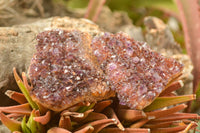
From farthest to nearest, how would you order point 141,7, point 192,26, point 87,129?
point 141,7
point 192,26
point 87,129

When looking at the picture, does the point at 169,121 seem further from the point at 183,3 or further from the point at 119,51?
the point at 183,3

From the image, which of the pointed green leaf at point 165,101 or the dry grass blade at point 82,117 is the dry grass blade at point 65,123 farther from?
the pointed green leaf at point 165,101

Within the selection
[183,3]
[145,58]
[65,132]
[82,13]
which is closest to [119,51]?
[145,58]

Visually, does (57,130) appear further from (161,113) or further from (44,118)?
(161,113)

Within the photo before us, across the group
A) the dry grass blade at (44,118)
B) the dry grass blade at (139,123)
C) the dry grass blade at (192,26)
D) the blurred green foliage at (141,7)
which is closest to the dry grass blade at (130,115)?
the dry grass blade at (139,123)

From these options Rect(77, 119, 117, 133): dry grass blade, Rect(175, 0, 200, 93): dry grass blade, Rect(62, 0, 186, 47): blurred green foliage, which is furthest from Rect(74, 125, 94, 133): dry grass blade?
Rect(62, 0, 186, 47): blurred green foliage

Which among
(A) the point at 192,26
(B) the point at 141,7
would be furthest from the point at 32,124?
(B) the point at 141,7
